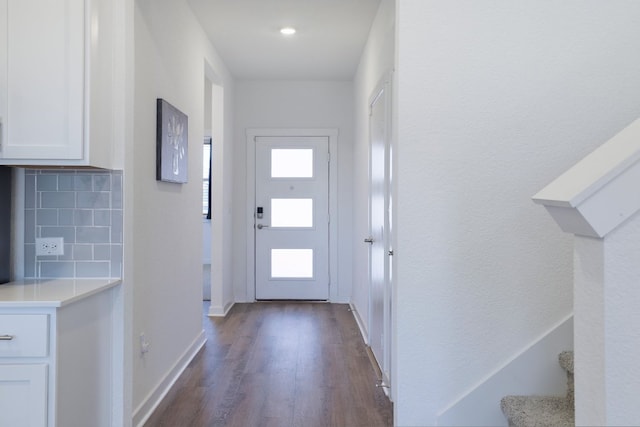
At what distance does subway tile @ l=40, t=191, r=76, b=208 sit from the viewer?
7.45 ft

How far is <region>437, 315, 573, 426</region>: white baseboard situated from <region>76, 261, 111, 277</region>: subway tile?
62.3 inches

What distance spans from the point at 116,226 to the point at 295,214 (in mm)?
3741

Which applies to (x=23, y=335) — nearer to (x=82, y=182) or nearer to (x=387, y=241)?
(x=82, y=182)

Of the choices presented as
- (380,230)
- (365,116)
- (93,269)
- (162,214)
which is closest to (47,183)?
(93,269)

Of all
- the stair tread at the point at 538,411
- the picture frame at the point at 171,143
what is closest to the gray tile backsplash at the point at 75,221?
the picture frame at the point at 171,143

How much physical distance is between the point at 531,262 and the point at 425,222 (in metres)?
0.49

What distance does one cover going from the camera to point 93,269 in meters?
2.26

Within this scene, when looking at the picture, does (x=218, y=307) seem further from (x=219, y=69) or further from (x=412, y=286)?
(x=412, y=286)

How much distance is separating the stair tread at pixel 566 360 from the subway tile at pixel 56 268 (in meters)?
2.11

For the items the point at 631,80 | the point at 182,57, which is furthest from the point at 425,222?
the point at 182,57

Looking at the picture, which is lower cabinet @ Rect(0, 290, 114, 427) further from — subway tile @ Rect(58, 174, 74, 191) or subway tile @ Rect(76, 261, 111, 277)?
subway tile @ Rect(58, 174, 74, 191)

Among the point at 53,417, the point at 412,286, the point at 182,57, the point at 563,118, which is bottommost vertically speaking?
the point at 53,417

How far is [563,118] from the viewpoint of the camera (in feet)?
7.12

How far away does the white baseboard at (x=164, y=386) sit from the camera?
8.52ft
